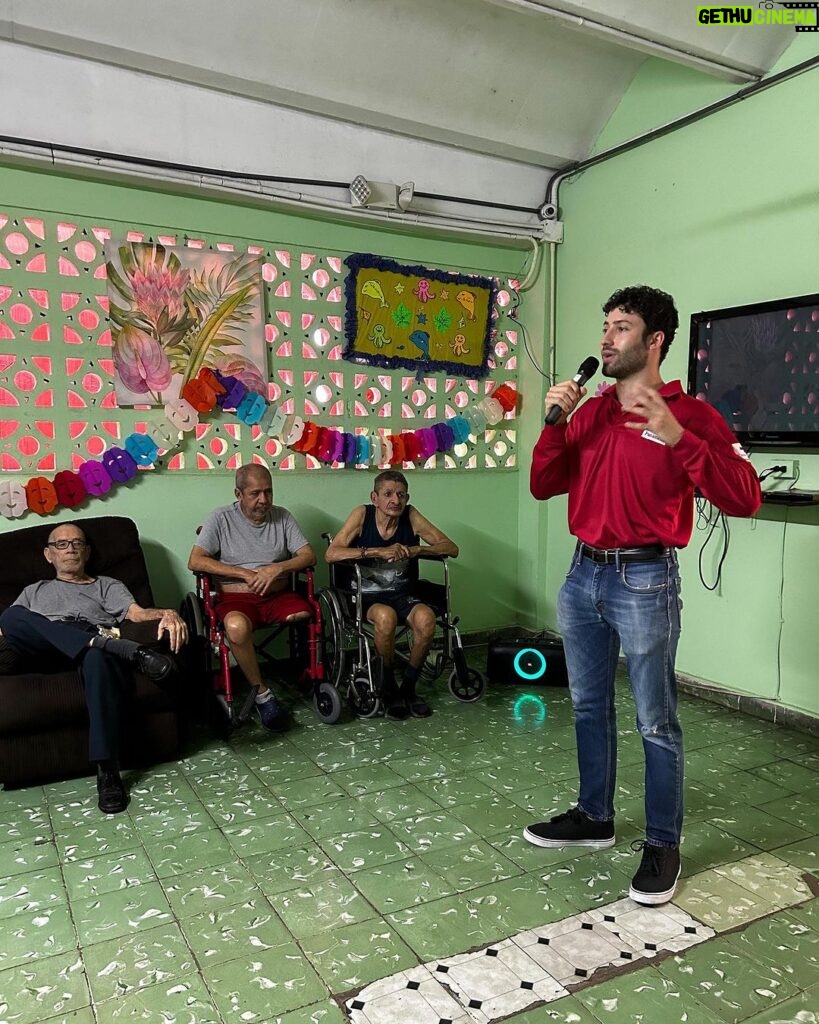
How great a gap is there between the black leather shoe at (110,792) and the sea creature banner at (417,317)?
8.19ft

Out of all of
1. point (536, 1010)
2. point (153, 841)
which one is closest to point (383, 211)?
point (153, 841)

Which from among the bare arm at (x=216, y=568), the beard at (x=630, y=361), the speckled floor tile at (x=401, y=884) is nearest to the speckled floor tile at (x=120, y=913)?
the speckled floor tile at (x=401, y=884)

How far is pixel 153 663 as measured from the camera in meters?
2.88

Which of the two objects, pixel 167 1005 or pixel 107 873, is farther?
pixel 107 873

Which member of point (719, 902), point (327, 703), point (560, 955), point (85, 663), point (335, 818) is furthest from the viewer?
point (327, 703)

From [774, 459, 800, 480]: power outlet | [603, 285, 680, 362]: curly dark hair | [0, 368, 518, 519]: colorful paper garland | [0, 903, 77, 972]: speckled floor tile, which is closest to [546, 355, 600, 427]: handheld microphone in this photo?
[603, 285, 680, 362]: curly dark hair

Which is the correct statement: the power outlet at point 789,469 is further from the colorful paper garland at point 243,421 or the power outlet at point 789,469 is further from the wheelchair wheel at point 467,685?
the colorful paper garland at point 243,421

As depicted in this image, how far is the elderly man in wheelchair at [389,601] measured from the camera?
3547mm

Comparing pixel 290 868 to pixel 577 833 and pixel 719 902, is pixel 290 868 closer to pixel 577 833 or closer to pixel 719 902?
pixel 577 833

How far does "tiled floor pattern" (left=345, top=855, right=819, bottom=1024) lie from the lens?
1739mm

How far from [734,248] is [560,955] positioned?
3.13 metres

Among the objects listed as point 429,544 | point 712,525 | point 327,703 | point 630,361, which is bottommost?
point 327,703

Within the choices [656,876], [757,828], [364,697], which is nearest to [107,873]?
[364,697]

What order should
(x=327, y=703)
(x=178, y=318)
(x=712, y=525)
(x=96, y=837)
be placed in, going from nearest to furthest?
(x=96, y=837) → (x=327, y=703) → (x=712, y=525) → (x=178, y=318)
